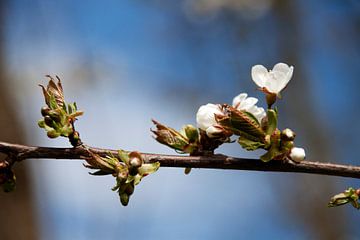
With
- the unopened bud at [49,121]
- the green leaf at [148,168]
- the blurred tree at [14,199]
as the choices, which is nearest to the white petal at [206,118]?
the green leaf at [148,168]

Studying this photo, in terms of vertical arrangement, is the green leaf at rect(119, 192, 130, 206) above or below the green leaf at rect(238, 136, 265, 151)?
below

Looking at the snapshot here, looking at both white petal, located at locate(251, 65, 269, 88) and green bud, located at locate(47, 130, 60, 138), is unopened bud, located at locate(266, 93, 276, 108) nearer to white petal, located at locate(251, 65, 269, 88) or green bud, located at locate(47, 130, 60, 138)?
white petal, located at locate(251, 65, 269, 88)

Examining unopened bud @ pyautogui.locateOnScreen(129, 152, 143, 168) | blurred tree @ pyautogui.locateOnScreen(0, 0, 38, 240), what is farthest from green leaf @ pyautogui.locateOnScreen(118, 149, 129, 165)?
blurred tree @ pyautogui.locateOnScreen(0, 0, 38, 240)

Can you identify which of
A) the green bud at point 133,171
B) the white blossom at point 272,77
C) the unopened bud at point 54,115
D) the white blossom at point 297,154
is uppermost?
the white blossom at point 272,77

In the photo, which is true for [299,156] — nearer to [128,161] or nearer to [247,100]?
[247,100]

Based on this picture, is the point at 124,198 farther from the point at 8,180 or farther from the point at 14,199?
the point at 14,199

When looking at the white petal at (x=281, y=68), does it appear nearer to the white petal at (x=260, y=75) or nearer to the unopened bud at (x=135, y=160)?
the white petal at (x=260, y=75)

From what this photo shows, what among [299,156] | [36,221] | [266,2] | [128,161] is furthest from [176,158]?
[266,2]
